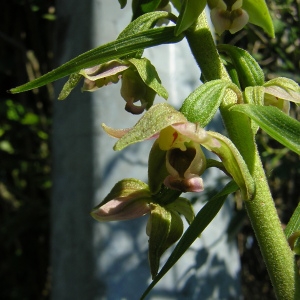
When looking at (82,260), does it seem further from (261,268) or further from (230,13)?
(261,268)

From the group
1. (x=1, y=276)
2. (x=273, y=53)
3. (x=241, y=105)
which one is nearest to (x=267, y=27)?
(x=241, y=105)

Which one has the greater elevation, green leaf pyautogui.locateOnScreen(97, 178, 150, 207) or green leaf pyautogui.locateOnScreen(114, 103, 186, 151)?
green leaf pyautogui.locateOnScreen(114, 103, 186, 151)

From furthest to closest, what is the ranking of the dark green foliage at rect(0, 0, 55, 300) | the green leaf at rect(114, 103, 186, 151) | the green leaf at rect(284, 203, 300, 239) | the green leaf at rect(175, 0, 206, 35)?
the dark green foliage at rect(0, 0, 55, 300) < the green leaf at rect(284, 203, 300, 239) < the green leaf at rect(175, 0, 206, 35) < the green leaf at rect(114, 103, 186, 151)

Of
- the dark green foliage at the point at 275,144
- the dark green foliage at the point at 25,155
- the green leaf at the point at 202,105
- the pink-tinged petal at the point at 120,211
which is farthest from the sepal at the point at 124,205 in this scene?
the dark green foliage at the point at 25,155

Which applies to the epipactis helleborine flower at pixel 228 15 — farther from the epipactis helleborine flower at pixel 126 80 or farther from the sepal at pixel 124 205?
the sepal at pixel 124 205

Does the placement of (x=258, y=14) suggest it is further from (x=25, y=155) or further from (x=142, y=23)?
(x=25, y=155)

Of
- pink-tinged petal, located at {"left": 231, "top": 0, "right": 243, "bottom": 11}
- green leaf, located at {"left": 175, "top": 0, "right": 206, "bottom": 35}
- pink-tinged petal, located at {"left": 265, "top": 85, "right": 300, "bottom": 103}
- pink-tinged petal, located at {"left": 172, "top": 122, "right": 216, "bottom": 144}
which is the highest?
pink-tinged petal, located at {"left": 231, "top": 0, "right": 243, "bottom": 11}

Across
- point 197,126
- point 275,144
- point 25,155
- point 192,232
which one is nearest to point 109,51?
point 197,126

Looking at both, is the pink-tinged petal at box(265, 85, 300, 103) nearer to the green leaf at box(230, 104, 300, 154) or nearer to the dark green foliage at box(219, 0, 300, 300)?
the green leaf at box(230, 104, 300, 154)

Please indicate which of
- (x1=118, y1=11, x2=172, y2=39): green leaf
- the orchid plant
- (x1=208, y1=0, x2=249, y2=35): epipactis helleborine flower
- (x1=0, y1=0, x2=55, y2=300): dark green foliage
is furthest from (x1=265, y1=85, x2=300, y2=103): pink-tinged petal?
(x1=0, y1=0, x2=55, y2=300): dark green foliage
